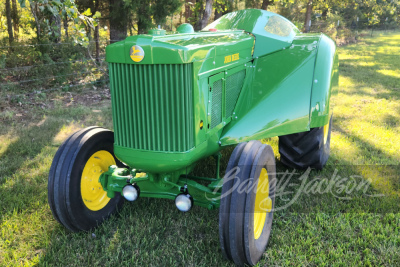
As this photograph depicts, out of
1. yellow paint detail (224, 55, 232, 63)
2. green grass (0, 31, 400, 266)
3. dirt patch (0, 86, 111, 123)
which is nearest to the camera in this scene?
green grass (0, 31, 400, 266)

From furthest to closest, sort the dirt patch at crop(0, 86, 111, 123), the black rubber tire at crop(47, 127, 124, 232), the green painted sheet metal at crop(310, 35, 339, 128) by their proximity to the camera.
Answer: the dirt patch at crop(0, 86, 111, 123) → the green painted sheet metal at crop(310, 35, 339, 128) → the black rubber tire at crop(47, 127, 124, 232)

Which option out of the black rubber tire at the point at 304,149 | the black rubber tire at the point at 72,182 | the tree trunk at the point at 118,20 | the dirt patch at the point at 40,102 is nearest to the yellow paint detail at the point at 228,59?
the black rubber tire at the point at 304,149

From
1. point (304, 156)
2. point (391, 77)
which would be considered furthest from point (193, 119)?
point (391, 77)

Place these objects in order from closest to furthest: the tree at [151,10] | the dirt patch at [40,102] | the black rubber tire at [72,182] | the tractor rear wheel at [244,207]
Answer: the tractor rear wheel at [244,207], the black rubber tire at [72,182], the dirt patch at [40,102], the tree at [151,10]

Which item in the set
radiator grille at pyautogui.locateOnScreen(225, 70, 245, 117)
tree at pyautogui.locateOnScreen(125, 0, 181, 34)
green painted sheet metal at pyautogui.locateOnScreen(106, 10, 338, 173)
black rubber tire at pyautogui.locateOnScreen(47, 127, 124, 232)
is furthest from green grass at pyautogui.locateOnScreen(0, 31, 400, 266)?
tree at pyautogui.locateOnScreen(125, 0, 181, 34)

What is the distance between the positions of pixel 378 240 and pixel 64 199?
2.59 m

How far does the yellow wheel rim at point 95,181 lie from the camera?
3018mm

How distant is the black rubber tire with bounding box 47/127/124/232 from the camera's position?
2771mm

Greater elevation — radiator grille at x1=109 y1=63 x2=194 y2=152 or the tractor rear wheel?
radiator grille at x1=109 y1=63 x2=194 y2=152

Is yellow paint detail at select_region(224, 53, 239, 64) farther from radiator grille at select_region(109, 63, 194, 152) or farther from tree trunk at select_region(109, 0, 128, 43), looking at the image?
tree trunk at select_region(109, 0, 128, 43)

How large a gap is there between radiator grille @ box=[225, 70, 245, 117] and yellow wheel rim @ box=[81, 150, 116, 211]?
122 centimetres


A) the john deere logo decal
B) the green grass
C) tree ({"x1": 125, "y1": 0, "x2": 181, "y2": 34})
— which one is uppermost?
tree ({"x1": 125, "y1": 0, "x2": 181, "y2": 34})

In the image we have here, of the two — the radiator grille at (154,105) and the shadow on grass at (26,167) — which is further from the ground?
the radiator grille at (154,105)

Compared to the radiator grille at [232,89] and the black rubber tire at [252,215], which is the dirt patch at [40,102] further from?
the black rubber tire at [252,215]
